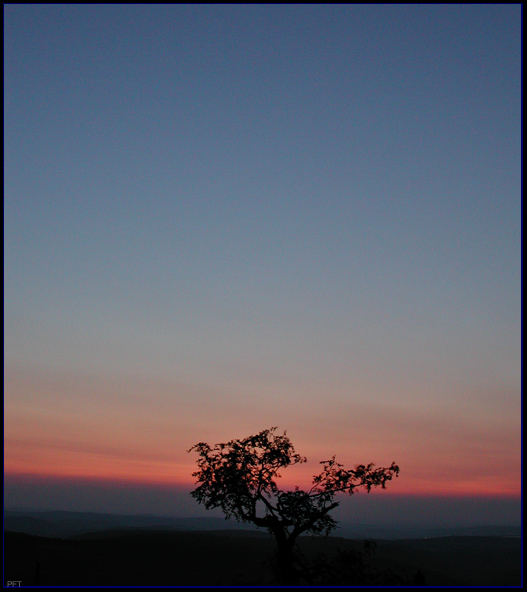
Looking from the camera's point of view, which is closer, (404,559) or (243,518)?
(243,518)

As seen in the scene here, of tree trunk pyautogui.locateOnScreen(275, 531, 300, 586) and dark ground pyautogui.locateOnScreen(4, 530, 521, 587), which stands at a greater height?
tree trunk pyautogui.locateOnScreen(275, 531, 300, 586)

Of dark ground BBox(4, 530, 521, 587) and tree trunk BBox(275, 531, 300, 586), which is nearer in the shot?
tree trunk BBox(275, 531, 300, 586)

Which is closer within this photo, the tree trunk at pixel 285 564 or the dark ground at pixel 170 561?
the tree trunk at pixel 285 564

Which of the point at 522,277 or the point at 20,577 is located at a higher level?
the point at 522,277

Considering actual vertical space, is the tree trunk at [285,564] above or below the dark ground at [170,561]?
above

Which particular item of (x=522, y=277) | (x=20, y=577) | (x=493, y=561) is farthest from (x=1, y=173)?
(x=493, y=561)

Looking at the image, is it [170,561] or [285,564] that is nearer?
[285,564]

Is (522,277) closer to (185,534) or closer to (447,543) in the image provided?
(185,534)

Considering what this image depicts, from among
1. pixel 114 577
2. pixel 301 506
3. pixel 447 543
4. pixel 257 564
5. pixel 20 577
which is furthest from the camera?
pixel 447 543

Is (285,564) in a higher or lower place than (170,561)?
higher

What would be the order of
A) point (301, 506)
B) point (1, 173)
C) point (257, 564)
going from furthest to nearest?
point (257, 564)
point (301, 506)
point (1, 173)

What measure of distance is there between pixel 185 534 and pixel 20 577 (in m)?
31.9

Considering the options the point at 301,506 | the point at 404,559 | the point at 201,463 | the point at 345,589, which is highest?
the point at 201,463

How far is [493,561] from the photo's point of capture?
8838 centimetres
